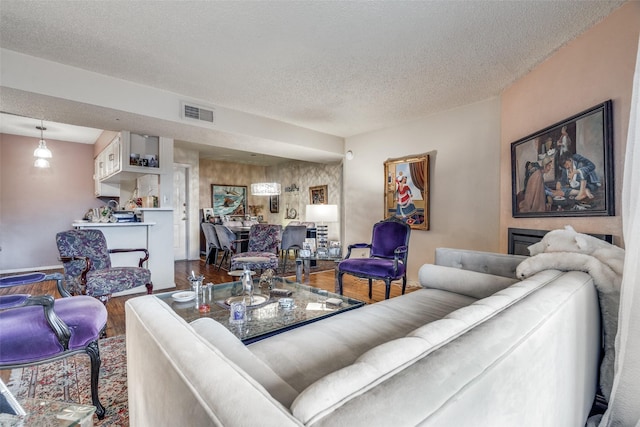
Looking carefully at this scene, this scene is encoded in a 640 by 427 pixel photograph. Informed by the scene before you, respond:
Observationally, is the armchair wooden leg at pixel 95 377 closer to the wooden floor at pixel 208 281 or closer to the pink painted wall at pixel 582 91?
the wooden floor at pixel 208 281

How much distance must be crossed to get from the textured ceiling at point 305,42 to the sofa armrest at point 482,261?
1705mm

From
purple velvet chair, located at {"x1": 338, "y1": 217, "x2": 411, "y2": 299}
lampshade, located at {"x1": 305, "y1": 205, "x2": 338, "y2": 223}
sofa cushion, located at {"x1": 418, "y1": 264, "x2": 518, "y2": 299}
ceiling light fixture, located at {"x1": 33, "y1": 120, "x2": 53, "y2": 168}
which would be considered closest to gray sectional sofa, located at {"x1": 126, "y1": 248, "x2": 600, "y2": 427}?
sofa cushion, located at {"x1": 418, "y1": 264, "x2": 518, "y2": 299}

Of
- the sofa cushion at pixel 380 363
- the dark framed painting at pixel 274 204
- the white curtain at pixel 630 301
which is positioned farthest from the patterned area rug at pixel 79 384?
the dark framed painting at pixel 274 204

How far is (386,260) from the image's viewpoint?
329cm

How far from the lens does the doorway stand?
6359mm

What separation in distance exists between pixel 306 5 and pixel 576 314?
2176 mm

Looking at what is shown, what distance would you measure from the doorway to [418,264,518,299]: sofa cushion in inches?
221

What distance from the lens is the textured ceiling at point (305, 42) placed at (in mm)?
1941

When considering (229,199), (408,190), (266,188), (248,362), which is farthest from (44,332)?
(229,199)

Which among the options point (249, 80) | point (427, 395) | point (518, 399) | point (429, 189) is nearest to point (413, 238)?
point (429, 189)

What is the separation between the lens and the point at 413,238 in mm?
4273

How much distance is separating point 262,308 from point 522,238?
8.00ft

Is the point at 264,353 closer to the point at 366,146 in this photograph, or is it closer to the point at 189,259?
the point at 366,146

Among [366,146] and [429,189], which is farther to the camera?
[366,146]
